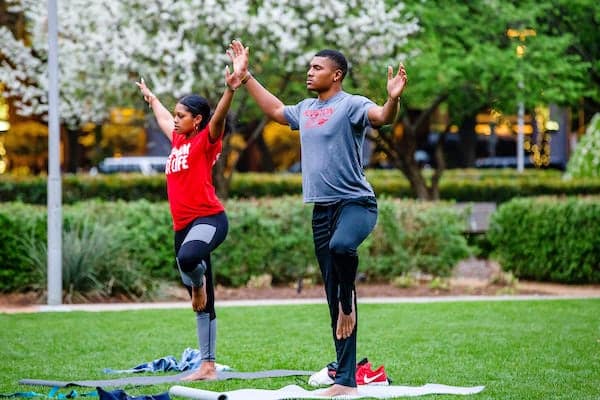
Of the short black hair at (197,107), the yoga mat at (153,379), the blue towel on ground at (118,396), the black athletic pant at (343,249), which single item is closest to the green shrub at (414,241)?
the yoga mat at (153,379)

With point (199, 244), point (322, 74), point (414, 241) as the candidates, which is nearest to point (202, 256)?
point (199, 244)

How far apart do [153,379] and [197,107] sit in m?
1.86

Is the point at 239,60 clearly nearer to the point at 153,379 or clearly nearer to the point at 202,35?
the point at 153,379

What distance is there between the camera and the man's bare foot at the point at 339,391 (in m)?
6.80

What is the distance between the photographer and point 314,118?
6.92 metres

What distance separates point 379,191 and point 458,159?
29431 mm

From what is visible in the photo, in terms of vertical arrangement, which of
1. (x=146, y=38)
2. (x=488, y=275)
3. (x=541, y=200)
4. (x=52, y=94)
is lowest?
(x=488, y=275)

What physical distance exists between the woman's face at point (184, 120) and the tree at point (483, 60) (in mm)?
11658

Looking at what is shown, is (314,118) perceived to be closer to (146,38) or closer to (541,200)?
(541,200)

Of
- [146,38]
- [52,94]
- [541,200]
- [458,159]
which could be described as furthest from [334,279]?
[458,159]

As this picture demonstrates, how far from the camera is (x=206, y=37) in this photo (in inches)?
741

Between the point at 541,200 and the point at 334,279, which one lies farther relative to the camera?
the point at 541,200

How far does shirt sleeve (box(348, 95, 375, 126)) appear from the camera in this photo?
6.72m

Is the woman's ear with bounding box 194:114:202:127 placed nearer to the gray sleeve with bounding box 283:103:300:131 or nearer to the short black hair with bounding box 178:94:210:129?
the short black hair with bounding box 178:94:210:129
